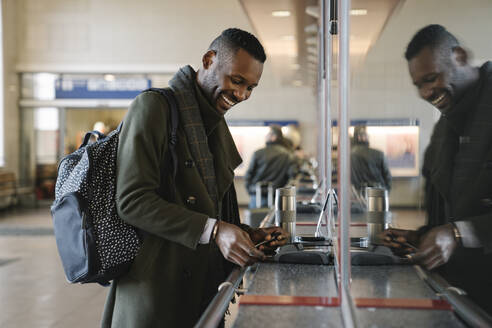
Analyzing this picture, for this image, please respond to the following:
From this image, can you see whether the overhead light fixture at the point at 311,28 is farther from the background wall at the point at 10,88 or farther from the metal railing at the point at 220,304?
the background wall at the point at 10,88

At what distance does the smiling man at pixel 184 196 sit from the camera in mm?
1491

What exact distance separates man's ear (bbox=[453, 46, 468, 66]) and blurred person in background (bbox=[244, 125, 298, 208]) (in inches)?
271

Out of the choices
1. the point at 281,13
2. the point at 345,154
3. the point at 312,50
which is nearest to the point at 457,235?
the point at 345,154

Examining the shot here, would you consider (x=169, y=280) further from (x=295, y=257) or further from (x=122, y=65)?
(x=122, y=65)

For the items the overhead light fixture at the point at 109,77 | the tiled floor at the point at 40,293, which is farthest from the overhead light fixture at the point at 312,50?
the overhead light fixture at the point at 109,77

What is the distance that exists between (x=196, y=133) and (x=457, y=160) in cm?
118

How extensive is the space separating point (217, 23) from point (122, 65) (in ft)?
8.36

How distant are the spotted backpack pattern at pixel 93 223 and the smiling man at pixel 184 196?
0.15ft

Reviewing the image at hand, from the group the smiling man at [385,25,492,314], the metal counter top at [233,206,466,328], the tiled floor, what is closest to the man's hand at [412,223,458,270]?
the smiling man at [385,25,492,314]

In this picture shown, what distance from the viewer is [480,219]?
1.80ft

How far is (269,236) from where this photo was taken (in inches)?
73.5

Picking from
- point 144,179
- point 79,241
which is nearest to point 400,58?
point 144,179

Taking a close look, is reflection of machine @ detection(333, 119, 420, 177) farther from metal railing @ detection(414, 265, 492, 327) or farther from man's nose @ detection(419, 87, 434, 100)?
metal railing @ detection(414, 265, 492, 327)

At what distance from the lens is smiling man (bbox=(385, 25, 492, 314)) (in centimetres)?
52
